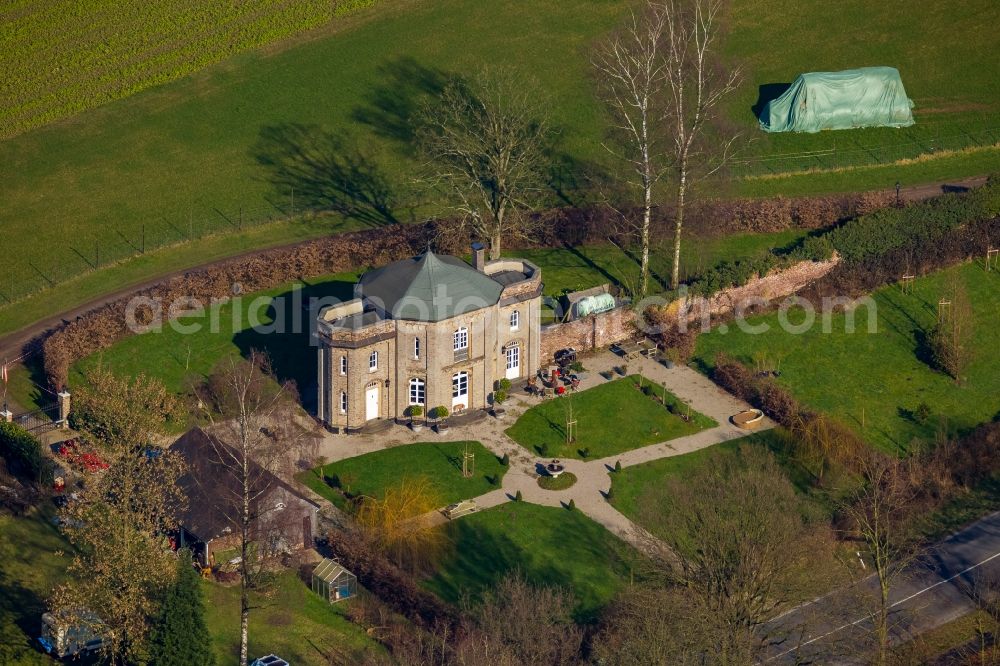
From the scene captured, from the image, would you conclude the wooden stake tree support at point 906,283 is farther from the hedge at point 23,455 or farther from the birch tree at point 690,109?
the hedge at point 23,455

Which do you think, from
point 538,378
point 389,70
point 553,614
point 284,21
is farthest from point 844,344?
point 284,21

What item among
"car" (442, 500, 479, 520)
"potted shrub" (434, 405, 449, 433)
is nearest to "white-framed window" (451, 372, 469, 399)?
"potted shrub" (434, 405, 449, 433)

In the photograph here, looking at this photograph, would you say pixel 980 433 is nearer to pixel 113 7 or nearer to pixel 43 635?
pixel 43 635

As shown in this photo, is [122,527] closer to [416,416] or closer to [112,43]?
[416,416]

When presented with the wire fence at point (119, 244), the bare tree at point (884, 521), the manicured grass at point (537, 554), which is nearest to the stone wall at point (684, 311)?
the manicured grass at point (537, 554)

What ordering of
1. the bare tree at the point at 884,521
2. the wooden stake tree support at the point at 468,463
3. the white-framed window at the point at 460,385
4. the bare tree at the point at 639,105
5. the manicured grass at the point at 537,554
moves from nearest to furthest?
the bare tree at the point at 884,521, the manicured grass at the point at 537,554, the wooden stake tree support at the point at 468,463, the white-framed window at the point at 460,385, the bare tree at the point at 639,105
